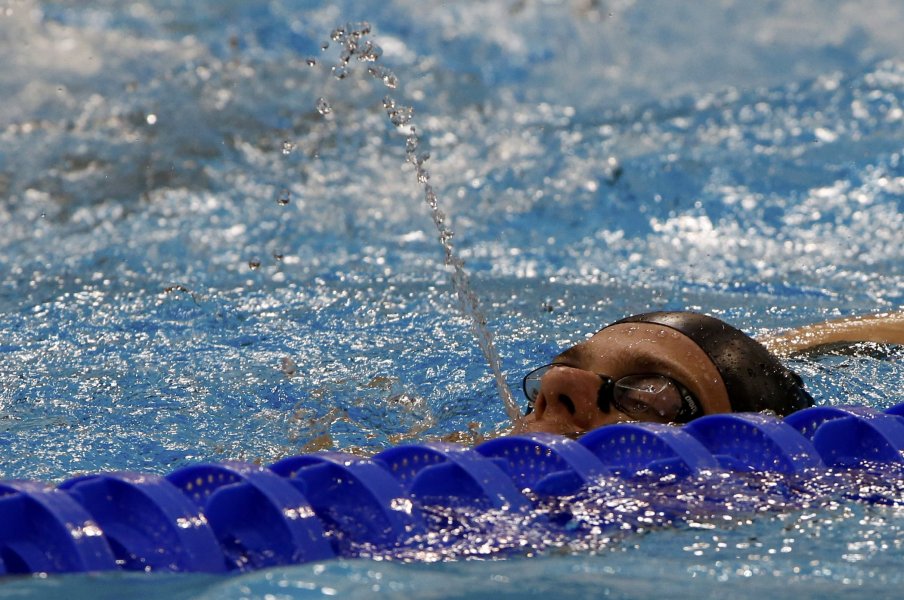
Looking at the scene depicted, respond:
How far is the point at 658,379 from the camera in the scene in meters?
2.18

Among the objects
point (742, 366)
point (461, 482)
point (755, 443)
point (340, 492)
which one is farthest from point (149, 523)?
point (742, 366)

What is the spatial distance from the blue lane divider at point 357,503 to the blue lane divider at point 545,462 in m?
0.22

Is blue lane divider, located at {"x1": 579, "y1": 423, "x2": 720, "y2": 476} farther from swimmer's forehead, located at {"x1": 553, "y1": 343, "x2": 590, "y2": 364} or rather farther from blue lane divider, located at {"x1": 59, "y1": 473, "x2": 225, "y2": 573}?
blue lane divider, located at {"x1": 59, "y1": 473, "x2": 225, "y2": 573}

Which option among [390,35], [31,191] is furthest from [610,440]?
[390,35]

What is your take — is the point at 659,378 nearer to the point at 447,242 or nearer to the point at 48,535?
the point at 48,535

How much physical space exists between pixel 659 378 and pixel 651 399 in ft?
0.14

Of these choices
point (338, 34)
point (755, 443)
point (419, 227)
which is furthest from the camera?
point (419, 227)

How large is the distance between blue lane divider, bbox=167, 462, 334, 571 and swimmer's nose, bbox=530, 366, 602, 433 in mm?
822

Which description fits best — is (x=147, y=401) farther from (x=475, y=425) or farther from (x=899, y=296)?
(x=899, y=296)

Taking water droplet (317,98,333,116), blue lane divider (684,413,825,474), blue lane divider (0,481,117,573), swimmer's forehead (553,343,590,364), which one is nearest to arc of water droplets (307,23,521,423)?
water droplet (317,98,333,116)

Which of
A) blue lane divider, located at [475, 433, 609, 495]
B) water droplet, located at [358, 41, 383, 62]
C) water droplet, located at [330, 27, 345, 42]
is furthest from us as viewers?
water droplet, located at [330, 27, 345, 42]

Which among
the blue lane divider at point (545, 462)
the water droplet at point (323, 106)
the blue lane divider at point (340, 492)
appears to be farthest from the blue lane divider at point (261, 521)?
the water droplet at point (323, 106)

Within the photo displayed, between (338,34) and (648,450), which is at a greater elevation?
(338,34)

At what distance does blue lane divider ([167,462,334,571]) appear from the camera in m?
1.40
